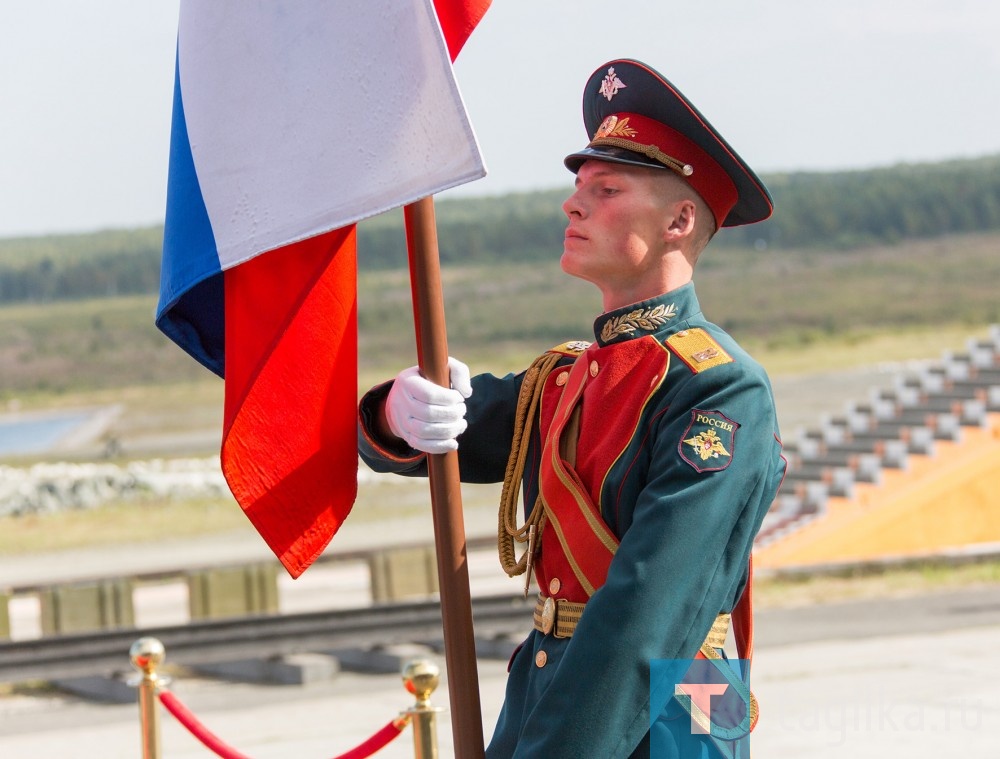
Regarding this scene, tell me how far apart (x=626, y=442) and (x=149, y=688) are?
3.05 meters

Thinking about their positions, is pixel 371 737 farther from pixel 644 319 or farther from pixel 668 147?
pixel 668 147

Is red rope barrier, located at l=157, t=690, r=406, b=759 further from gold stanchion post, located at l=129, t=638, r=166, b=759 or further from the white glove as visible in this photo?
the white glove

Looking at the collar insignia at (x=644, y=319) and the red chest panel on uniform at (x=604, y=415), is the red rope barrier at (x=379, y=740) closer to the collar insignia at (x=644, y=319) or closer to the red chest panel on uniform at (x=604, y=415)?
the red chest panel on uniform at (x=604, y=415)

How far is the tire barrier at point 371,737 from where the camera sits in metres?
4.02

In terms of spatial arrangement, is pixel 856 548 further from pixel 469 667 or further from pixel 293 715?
pixel 469 667

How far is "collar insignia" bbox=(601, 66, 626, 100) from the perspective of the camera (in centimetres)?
303

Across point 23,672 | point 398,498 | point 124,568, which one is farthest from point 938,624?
point 398,498

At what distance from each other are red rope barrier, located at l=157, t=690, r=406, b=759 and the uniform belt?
1337 millimetres

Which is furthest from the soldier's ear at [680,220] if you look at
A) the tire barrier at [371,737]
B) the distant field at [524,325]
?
the distant field at [524,325]

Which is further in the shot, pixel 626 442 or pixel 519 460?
pixel 519 460

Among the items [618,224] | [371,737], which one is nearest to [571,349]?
[618,224]

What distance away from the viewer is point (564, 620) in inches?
113

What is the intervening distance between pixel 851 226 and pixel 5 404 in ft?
199

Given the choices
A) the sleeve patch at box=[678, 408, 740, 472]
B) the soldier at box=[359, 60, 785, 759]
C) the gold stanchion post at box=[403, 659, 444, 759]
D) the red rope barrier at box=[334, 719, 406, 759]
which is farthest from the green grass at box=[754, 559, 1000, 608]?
the sleeve patch at box=[678, 408, 740, 472]
